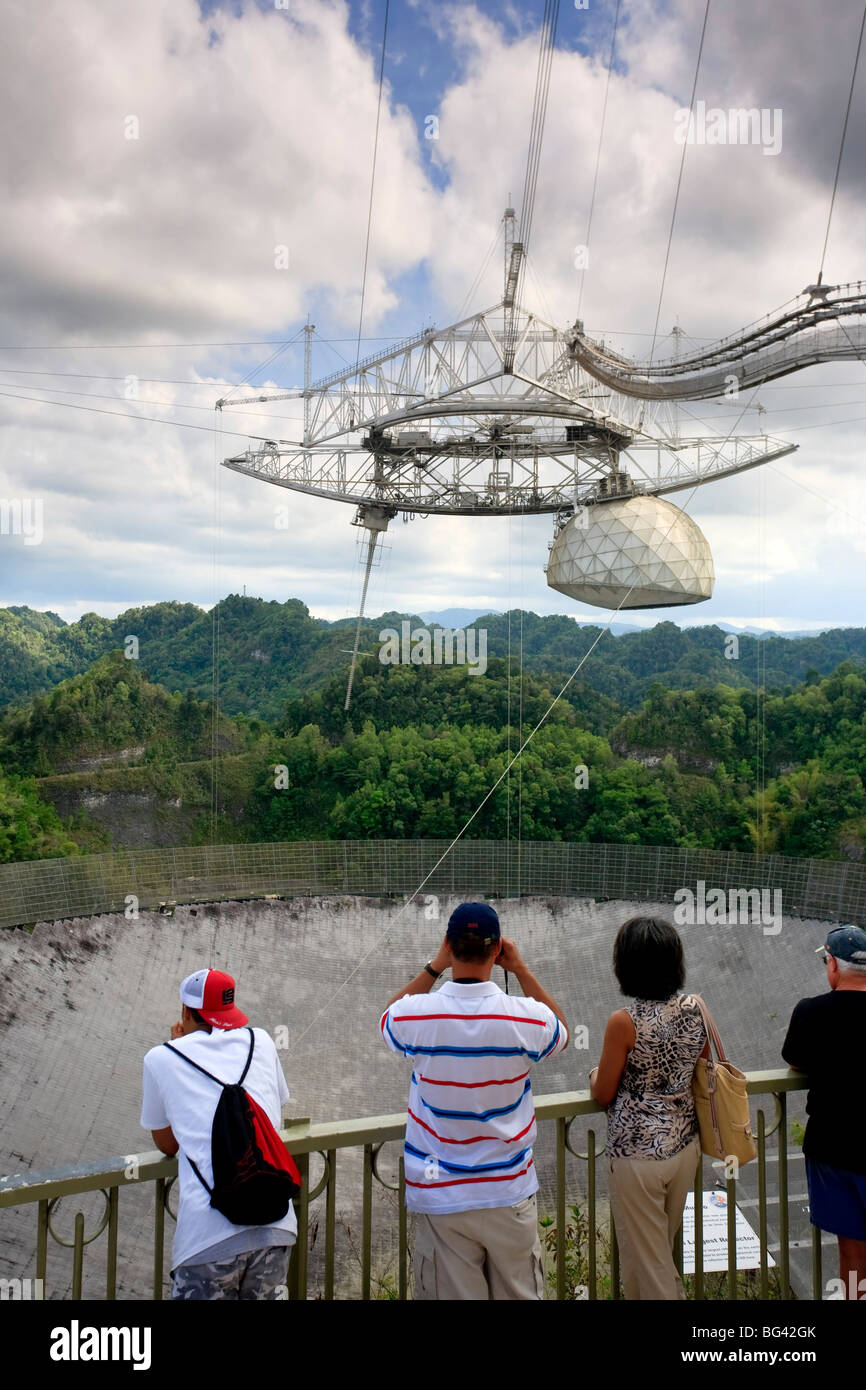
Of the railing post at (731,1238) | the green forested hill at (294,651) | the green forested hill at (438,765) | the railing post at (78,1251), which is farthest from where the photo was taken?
the green forested hill at (294,651)

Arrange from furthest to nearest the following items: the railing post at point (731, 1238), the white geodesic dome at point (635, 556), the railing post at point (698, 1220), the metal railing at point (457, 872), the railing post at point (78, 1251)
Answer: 1. the metal railing at point (457, 872)
2. the white geodesic dome at point (635, 556)
3. the railing post at point (731, 1238)
4. the railing post at point (698, 1220)
5. the railing post at point (78, 1251)

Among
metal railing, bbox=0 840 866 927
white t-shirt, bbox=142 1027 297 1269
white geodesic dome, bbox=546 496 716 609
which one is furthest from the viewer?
metal railing, bbox=0 840 866 927

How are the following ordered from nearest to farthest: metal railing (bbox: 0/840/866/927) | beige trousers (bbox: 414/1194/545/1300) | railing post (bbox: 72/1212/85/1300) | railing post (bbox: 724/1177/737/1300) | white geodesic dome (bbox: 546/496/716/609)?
railing post (bbox: 72/1212/85/1300) → beige trousers (bbox: 414/1194/545/1300) → railing post (bbox: 724/1177/737/1300) → white geodesic dome (bbox: 546/496/716/609) → metal railing (bbox: 0/840/866/927)

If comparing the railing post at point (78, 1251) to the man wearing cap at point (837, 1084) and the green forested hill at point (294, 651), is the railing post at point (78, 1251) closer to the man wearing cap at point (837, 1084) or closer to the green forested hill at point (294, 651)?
the man wearing cap at point (837, 1084)

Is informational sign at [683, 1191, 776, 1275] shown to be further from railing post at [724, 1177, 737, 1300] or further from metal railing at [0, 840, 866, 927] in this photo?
metal railing at [0, 840, 866, 927]

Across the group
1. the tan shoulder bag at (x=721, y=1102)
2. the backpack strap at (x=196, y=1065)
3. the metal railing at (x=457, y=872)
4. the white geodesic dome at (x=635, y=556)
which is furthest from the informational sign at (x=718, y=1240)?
the white geodesic dome at (x=635, y=556)

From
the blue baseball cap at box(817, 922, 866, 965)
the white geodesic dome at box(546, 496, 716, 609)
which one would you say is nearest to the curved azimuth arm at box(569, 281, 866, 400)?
the white geodesic dome at box(546, 496, 716, 609)

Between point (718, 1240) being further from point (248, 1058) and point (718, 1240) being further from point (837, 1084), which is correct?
point (248, 1058)
